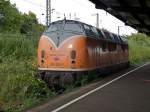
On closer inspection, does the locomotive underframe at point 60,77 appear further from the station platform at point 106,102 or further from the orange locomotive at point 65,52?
the station platform at point 106,102

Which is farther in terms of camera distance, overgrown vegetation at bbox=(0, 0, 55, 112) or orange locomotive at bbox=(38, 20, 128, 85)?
orange locomotive at bbox=(38, 20, 128, 85)

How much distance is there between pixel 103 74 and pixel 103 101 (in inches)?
387

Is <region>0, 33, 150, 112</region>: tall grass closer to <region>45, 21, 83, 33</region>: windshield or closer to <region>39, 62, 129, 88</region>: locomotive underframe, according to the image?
<region>39, 62, 129, 88</region>: locomotive underframe

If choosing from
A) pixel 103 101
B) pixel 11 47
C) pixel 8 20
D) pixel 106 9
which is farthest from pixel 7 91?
Answer: pixel 8 20

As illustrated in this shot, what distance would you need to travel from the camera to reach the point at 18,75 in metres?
16.9

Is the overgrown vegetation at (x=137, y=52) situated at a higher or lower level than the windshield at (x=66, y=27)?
lower

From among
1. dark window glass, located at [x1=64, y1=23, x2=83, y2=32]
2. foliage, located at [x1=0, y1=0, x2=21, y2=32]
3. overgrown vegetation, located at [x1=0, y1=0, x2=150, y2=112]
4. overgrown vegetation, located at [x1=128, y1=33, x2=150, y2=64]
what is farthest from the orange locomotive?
foliage, located at [x1=0, y1=0, x2=21, y2=32]

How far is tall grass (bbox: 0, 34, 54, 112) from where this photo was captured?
1338 cm

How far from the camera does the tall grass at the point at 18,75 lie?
13.4 meters

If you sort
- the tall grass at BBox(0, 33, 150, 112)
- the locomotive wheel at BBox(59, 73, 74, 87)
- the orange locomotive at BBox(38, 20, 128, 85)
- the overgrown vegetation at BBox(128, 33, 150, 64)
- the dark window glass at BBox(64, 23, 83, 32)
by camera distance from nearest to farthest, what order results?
the tall grass at BBox(0, 33, 150, 112), the locomotive wheel at BBox(59, 73, 74, 87), the orange locomotive at BBox(38, 20, 128, 85), the dark window glass at BBox(64, 23, 83, 32), the overgrown vegetation at BBox(128, 33, 150, 64)

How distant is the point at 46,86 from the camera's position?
16.8m

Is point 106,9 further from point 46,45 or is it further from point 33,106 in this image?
point 33,106

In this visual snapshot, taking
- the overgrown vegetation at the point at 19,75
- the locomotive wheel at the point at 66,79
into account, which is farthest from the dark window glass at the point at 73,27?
the overgrown vegetation at the point at 19,75

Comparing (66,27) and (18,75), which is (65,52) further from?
(18,75)
